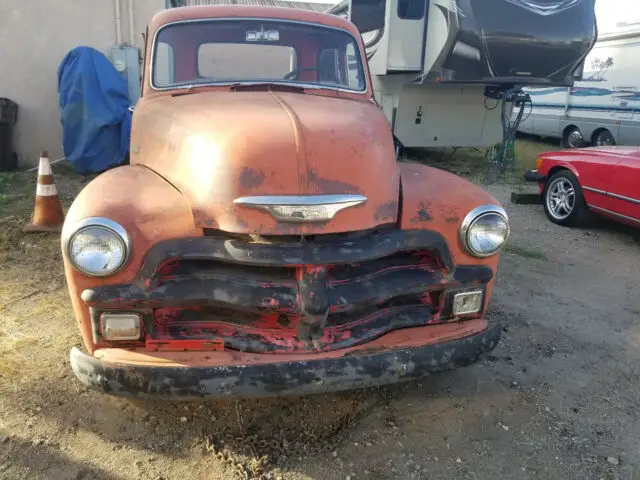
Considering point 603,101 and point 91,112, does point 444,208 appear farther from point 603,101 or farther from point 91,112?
point 603,101

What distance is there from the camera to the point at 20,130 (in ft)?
30.0

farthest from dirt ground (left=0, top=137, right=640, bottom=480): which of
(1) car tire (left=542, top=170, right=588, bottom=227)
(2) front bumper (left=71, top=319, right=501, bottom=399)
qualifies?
(1) car tire (left=542, top=170, right=588, bottom=227)

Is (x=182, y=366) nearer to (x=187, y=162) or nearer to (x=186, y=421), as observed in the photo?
(x=186, y=421)

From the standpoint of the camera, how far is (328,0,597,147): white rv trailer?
339 inches

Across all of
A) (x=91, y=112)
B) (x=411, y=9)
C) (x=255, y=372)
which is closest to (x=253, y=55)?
(x=255, y=372)

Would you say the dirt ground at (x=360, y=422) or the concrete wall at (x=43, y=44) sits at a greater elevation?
the concrete wall at (x=43, y=44)

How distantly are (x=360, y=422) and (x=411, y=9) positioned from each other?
815cm

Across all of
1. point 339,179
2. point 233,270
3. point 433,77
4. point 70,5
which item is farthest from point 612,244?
point 70,5

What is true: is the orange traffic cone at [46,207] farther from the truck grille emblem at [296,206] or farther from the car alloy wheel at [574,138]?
the car alloy wheel at [574,138]

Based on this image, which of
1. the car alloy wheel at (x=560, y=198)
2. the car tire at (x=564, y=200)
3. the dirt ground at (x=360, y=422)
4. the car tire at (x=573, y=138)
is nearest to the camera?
the dirt ground at (x=360, y=422)

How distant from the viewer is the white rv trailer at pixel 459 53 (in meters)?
8.61

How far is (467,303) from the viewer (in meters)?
3.03

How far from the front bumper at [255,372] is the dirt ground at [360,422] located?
42 centimetres

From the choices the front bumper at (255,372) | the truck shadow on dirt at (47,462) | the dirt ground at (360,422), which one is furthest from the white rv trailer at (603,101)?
the truck shadow on dirt at (47,462)
